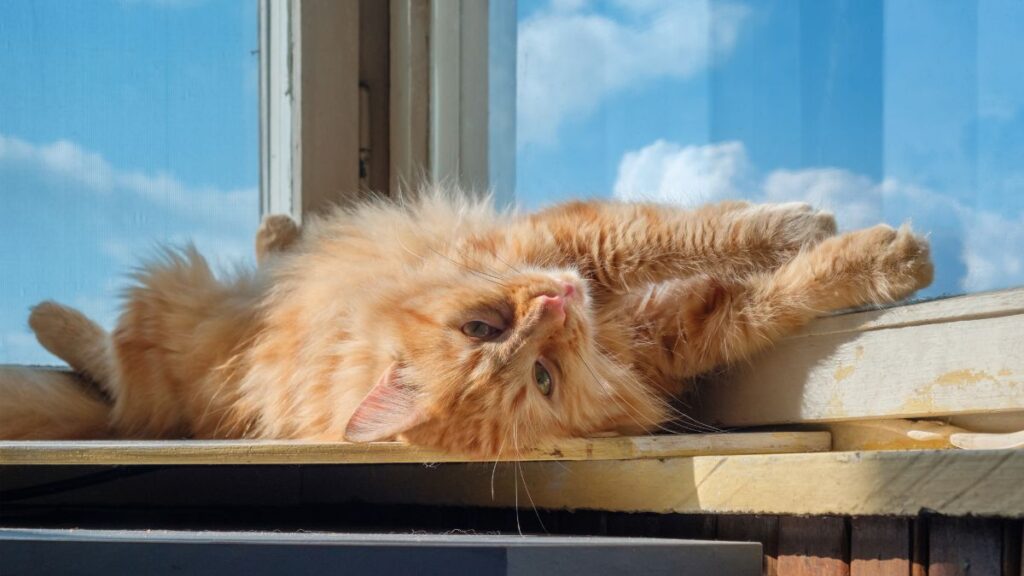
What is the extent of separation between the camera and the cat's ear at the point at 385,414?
1.28 meters

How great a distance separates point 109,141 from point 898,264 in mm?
1838

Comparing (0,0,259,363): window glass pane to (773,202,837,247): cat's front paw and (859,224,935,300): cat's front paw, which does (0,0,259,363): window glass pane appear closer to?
(773,202,837,247): cat's front paw

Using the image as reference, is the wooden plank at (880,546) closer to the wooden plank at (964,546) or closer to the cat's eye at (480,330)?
the wooden plank at (964,546)

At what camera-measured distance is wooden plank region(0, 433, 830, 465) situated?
1.23 m

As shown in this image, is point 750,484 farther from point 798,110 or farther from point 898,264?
point 798,110

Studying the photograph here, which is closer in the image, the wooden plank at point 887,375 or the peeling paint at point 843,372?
the wooden plank at point 887,375

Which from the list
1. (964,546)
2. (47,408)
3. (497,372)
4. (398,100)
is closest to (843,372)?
(964,546)

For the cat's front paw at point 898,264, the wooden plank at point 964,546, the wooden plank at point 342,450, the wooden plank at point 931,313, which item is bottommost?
the wooden plank at point 964,546

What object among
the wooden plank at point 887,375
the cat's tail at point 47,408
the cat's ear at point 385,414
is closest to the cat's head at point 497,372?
the cat's ear at point 385,414

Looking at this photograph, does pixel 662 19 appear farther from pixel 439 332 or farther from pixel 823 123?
pixel 439 332

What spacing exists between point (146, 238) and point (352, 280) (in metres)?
0.78

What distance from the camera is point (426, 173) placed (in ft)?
8.14

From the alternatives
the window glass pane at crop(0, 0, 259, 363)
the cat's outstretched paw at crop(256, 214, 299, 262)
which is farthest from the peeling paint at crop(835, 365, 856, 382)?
the window glass pane at crop(0, 0, 259, 363)

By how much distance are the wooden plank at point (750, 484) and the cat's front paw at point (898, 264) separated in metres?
0.44
